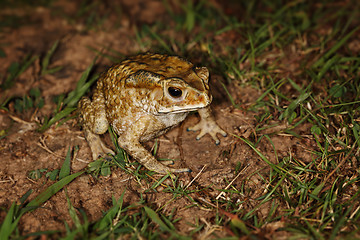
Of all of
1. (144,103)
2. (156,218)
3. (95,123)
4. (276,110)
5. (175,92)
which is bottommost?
(156,218)

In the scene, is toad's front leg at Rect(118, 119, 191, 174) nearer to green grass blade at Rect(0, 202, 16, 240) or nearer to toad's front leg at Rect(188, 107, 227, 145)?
toad's front leg at Rect(188, 107, 227, 145)

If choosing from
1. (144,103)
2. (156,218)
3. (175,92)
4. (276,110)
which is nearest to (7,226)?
(156,218)

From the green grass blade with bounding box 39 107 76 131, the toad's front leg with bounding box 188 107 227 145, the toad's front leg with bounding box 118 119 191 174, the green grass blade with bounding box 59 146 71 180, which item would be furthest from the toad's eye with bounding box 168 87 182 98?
the green grass blade with bounding box 39 107 76 131

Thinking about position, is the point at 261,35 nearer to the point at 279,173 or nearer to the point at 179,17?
the point at 179,17

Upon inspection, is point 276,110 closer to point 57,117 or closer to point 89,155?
point 89,155

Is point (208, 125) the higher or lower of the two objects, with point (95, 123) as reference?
lower

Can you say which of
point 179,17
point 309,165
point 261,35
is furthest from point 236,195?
point 179,17
